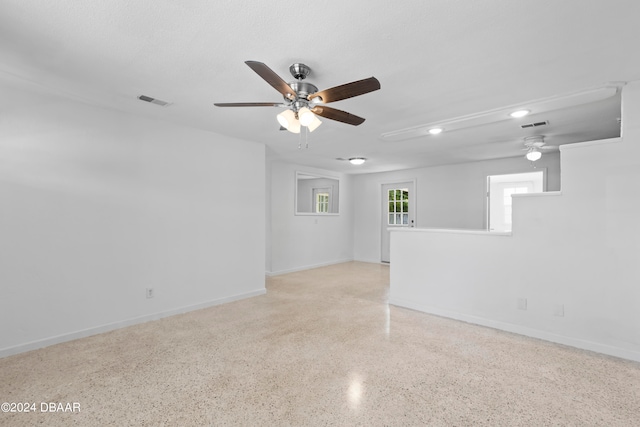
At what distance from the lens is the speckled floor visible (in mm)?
1844

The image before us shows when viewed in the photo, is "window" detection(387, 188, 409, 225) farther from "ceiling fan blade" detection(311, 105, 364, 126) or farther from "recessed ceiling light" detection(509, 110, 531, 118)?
"ceiling fan blade" detection(311, 105, 364, 126)

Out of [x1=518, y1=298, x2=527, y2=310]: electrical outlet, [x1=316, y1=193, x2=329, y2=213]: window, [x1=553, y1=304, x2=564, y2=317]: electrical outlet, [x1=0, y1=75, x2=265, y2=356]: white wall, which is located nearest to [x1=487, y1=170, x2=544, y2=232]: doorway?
[x1=316, y1=193, x2=329, y2=213]: window

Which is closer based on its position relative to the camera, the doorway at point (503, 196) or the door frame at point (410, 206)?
the door frame at point (410, 206)

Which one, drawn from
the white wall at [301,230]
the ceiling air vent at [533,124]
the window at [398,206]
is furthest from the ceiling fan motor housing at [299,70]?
the window at [398,206]

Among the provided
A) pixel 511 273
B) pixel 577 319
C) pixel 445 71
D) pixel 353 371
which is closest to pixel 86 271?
pixel 353 371

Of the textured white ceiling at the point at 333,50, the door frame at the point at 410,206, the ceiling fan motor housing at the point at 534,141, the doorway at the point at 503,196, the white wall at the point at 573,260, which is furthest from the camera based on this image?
the doorway at the point at 503,196

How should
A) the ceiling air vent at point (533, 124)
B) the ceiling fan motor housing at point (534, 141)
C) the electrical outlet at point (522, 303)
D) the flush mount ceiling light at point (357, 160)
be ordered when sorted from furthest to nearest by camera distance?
the flush mount ceiling light at point (357, 160) → the ceiling fan motor housing at point (534, 141) → the ceiling air vent at point (533, 124) → the electrical outlet at point (522, 303)

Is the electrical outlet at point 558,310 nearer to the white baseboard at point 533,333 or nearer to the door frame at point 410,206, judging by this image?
the white baseboard at point 533,333

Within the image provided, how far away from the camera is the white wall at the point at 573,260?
2580 millimetres

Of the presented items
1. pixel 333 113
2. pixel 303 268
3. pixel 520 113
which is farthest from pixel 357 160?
pixel 333 113

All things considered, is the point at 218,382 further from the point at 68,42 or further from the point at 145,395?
the point at 68,42

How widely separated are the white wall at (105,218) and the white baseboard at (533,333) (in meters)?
2.53

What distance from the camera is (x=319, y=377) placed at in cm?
226

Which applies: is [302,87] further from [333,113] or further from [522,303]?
[522,303]
